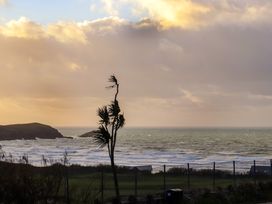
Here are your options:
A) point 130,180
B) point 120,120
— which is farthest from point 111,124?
point 130,180

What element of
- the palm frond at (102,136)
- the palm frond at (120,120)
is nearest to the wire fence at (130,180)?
the palm frond at (102,136)

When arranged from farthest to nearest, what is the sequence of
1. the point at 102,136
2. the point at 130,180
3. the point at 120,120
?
the point at 130,180 → the point at 120,120 → the point at 102,136

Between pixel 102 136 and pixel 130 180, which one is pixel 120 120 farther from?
pixel 130 180

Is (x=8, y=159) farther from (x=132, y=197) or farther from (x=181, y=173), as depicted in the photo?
(x=181, y=173)

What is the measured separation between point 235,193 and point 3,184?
11375mm

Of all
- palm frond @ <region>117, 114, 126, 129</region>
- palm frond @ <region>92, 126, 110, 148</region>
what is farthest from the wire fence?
palm frond @ <region>117, 114, 126, 129</region>

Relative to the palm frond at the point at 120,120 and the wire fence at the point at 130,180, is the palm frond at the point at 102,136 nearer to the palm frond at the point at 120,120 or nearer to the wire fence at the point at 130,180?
the palm frond at the point at 120,120

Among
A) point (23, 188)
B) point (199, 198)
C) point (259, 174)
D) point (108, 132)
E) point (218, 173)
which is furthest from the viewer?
point (218, 173)

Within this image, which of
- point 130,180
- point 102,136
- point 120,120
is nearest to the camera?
point 102,136

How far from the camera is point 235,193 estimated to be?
2241cm

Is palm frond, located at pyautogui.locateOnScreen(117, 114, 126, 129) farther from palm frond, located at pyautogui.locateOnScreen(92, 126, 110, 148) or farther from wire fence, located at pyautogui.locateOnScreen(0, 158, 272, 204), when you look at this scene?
wire fence, located at pyautogui.locateOnScreen(0, 158, 272, 204)

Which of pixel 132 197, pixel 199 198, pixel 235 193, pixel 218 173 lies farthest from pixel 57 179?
pixel 218 173

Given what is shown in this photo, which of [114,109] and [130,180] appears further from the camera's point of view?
[130,180]

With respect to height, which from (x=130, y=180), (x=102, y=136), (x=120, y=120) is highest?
(x=120, y=120)
